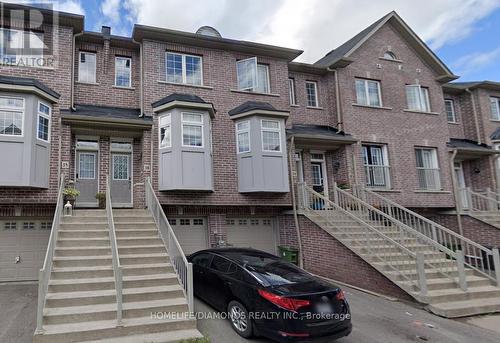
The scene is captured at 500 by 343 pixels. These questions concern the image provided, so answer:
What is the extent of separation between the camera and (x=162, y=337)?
19.1ft

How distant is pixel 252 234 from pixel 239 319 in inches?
272

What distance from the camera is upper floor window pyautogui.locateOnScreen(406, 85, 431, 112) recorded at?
15.8 m

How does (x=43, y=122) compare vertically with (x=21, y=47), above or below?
below

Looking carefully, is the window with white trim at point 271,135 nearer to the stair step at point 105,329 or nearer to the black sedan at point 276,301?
the black sedan at point 276,301

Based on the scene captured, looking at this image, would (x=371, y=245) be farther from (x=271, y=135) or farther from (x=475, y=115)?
(x=475, y=115)

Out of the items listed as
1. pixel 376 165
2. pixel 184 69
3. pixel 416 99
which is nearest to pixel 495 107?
pixel 416 99

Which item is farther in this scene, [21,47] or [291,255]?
[291,255]

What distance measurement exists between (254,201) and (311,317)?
22.8 ft

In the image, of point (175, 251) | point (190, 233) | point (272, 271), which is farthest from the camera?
point (190, 233)

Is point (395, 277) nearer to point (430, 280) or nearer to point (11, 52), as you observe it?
point (430, 280)

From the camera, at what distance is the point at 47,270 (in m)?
6.45

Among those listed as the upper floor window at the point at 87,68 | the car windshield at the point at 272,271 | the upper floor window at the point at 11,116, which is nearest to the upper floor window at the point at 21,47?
the upper floor window at the point at 87,68

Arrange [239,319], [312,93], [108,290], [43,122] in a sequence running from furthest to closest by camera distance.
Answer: [312,93], [43,122], [108,290], [239,319]

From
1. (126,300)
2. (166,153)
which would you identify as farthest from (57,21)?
(126,300)
